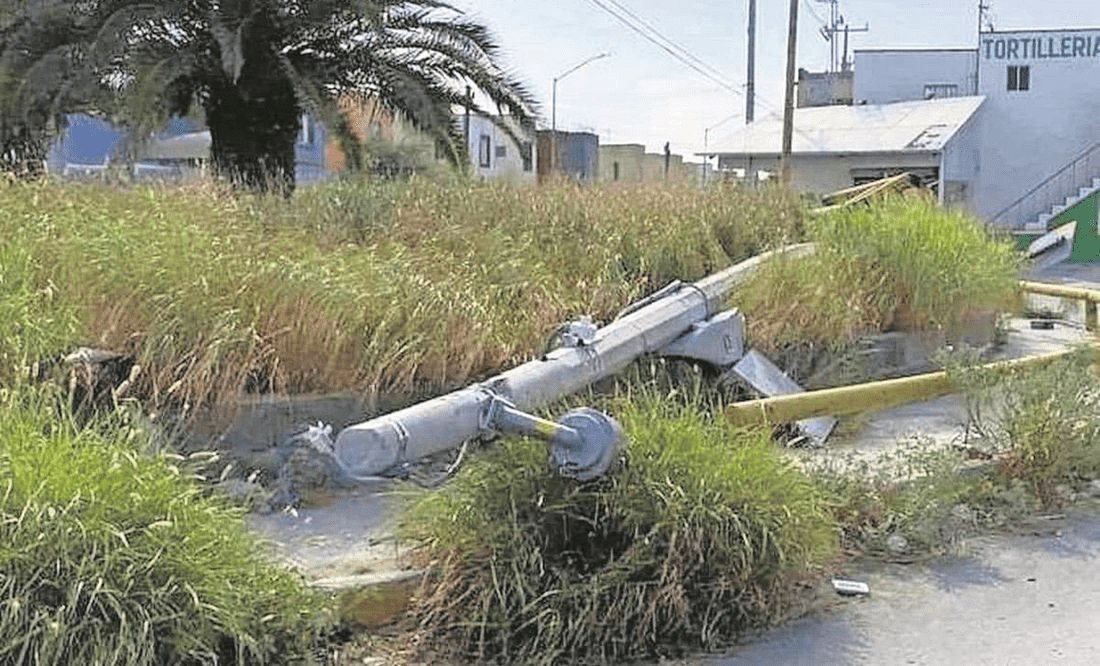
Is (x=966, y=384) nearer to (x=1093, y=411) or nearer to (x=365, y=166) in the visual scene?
(x=1093, y=411)

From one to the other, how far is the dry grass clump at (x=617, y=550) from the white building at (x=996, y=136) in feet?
115

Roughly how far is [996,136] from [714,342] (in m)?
37.1

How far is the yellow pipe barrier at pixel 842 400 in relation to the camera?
590 cm

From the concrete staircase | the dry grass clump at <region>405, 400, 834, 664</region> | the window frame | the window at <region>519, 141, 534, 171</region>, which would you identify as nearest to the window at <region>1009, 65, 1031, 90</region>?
the window frame

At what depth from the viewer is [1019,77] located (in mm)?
41906

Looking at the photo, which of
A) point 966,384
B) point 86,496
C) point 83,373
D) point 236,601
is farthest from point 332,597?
point 966,384

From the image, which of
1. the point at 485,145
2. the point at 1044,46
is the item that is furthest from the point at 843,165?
the point at 485,145

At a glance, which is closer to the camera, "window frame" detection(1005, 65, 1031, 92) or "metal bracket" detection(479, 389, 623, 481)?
"metal bracket" detection(479, 389, 623, 481)

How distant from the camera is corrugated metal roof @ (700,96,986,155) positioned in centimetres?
3909

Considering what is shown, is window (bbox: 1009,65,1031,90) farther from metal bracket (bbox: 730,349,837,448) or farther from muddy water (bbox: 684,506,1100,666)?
muddy water (bbox: 684,506,1100,666)

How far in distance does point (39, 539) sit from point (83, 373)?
2.33 m

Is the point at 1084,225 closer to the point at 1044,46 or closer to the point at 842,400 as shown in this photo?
the point at 1044,46

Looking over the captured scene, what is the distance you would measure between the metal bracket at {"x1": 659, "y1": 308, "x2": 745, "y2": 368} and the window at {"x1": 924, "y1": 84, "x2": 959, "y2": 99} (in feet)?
130

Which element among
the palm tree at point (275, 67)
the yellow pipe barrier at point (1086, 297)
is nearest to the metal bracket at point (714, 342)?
the yellow pipe barrier at point (1086, 297)
